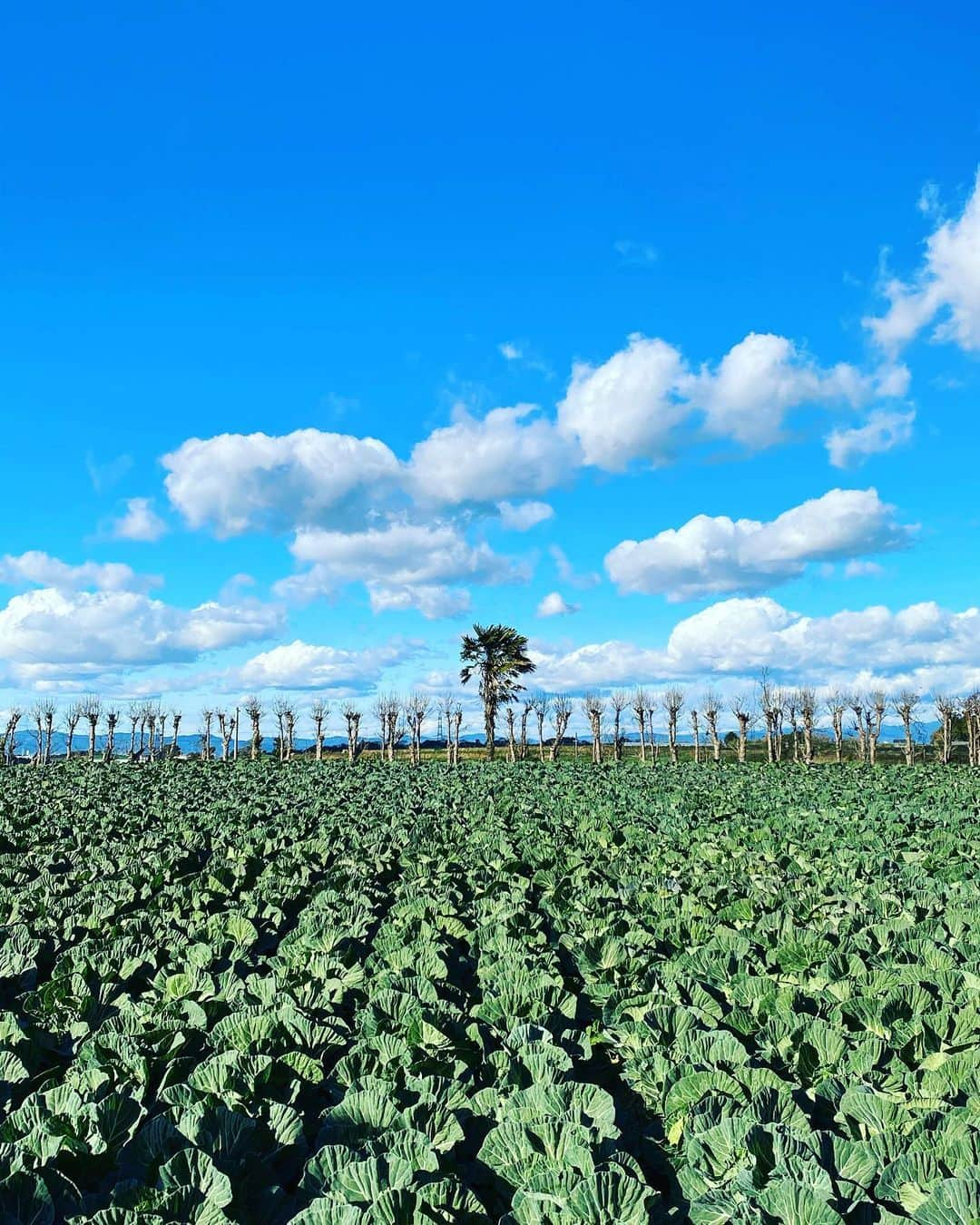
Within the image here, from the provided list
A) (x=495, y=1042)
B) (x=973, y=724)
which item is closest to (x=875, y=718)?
(x=973, y=724)

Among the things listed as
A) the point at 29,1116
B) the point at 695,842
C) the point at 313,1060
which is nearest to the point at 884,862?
the point at 695,842

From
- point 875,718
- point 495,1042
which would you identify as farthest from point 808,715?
Answer: point 495,1042

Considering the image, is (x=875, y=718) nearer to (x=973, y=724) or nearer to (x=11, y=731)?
(x=973, y=724)

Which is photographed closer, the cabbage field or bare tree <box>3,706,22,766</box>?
the cabbage field

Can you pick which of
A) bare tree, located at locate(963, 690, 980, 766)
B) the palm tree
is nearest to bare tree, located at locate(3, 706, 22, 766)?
the palm tree

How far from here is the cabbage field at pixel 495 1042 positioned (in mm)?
3000

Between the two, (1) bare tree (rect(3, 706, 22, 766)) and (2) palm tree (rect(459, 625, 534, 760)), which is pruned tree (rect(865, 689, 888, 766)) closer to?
A: (2) palm tree (rect(459, 625, 534, 760))

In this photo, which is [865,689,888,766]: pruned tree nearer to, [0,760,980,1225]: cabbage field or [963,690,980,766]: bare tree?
[963,690,980,766]: bare tree

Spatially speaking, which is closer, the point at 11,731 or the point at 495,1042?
the point at 495,1042

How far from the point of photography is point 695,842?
14.6 m

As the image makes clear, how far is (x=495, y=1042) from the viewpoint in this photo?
15.9 feet

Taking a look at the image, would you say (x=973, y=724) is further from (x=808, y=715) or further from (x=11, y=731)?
(x=11, y=731)

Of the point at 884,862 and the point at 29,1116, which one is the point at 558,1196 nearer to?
the point at 29,1116

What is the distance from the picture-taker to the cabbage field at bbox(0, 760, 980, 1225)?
3000 millimetres
